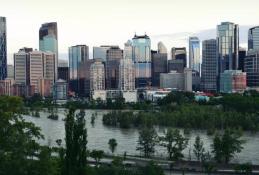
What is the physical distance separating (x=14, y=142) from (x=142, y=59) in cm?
4878

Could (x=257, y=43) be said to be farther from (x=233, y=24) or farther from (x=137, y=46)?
(x=137, y=46)

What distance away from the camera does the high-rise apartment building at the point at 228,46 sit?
4506 cm

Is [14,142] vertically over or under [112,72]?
under

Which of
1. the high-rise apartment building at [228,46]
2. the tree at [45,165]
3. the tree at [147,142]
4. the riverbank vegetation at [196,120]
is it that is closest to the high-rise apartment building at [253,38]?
the high-rise apartment building at [228,46]

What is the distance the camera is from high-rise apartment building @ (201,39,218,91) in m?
46.0

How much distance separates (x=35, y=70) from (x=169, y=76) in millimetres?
12925

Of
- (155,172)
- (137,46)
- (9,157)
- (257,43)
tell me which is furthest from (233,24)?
(9,157)

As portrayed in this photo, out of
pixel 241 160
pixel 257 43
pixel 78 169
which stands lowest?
pixel 241 160

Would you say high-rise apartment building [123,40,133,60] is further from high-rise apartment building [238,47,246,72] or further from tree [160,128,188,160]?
tree [160,128,188,160]

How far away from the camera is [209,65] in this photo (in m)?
47.2

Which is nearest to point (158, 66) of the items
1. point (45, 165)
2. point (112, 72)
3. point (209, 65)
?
point (209, 65)

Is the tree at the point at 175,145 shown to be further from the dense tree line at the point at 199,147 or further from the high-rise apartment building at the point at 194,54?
the high-rise apartment building at the point at 194,54

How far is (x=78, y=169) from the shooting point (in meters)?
4.80

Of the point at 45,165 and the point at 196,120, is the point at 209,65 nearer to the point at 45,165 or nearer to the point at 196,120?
the point at 196,120
